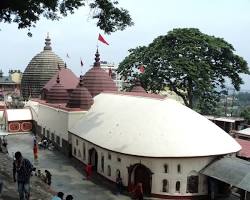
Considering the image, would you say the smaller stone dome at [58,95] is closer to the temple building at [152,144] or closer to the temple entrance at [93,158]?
the temple building at [152,144]

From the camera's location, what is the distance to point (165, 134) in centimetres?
2572

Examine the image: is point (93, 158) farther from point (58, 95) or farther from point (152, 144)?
point (58, 95)

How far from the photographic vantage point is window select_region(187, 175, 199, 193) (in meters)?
24.9

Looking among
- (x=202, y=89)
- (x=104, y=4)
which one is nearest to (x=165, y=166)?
(x=104, y=4)

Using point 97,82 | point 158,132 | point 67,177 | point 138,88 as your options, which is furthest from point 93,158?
point 138,88

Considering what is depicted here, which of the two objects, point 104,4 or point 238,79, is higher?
point 104,4

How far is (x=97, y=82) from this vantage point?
138 feet

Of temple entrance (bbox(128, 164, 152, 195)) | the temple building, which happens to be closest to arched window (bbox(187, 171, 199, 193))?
the temple building

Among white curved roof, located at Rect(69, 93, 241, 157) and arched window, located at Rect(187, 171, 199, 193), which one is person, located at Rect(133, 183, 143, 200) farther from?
arched window, located at Rect(187, 171, 199, 193)

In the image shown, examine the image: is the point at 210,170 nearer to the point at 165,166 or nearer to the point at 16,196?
the point at 165,166

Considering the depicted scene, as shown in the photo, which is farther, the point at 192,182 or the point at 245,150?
the point at 245,150

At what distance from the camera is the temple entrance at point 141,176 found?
83.3ft

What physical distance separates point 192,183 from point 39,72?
43158 millimetres

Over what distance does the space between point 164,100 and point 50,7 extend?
1147 centimetres
